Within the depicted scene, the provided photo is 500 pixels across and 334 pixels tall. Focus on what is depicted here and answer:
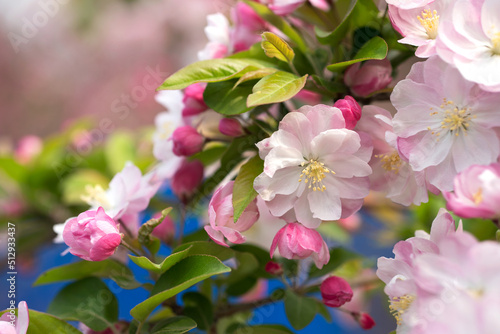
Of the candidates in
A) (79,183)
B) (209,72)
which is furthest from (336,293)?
(79,183)

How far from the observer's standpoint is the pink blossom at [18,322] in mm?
446

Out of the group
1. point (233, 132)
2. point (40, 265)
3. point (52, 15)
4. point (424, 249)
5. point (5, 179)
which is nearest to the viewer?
point (424, 249)

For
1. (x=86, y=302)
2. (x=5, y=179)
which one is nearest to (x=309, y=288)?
(x=86, y=302)

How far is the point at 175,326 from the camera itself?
0.50 meters

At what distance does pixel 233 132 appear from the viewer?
0.54 metres

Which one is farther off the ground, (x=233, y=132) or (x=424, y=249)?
(x=233, y=132)

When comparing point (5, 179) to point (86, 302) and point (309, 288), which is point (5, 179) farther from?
point (309, 288)

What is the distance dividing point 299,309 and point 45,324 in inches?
11.4

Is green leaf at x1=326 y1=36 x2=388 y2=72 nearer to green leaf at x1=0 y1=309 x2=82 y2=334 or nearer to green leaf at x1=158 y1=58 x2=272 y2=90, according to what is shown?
green leaf at x1=158 y1=58 x2=272 y2=90

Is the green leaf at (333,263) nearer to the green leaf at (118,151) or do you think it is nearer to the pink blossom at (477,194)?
the pink blossom at (477,194)

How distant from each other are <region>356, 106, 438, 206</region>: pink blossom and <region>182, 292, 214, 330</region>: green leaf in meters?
0.26

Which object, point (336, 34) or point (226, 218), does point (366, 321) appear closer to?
point (226, 218)

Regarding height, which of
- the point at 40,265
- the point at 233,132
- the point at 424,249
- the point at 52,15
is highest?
the point at 52,15

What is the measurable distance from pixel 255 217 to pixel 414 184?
17 cm
